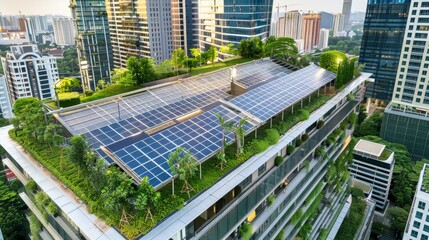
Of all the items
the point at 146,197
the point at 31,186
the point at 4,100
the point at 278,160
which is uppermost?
the point at 146,197

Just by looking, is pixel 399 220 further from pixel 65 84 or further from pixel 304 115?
pixel 65 84

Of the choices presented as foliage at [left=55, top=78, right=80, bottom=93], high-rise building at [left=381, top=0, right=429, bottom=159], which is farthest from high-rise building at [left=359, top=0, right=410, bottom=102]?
foliage at [left=55, top=78, right=80, bottom=93]

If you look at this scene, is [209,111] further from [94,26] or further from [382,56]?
[382,56]

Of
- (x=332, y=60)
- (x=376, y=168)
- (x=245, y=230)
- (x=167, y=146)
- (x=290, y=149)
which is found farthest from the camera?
(x=376, y=168)

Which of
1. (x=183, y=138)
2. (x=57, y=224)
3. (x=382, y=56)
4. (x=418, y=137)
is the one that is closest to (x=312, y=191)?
(x=183, y=138)

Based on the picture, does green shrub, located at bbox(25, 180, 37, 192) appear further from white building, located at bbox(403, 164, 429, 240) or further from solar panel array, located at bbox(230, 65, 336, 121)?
white building, located at bbox(403, 164, 429, 240)

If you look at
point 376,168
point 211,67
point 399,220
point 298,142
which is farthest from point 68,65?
point 399,220

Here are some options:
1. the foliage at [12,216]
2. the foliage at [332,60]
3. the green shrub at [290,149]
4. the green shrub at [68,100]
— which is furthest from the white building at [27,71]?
the green shrub at [290,149]
